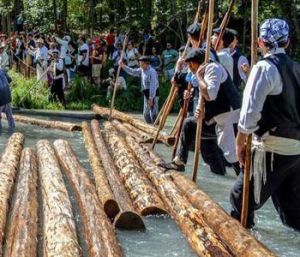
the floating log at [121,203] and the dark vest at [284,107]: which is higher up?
the dark vest at [284,107]

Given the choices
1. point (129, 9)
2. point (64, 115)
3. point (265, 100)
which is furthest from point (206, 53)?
point (129, 9)

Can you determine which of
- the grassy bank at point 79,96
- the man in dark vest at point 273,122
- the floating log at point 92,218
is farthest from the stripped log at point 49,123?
the man in dark vest at point 273,122

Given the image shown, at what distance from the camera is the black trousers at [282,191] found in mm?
5652

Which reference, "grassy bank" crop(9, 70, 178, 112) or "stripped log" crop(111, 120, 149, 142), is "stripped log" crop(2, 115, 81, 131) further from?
"grassy bank" crop(9, 70, 178, 112)

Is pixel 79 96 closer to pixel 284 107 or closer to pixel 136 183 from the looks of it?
pixel 136 183

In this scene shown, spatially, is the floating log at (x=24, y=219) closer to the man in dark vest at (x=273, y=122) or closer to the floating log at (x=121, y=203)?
the floating log at (x=121, y=203)

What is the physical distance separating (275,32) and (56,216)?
8.76 ft

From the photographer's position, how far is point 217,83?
736 cm

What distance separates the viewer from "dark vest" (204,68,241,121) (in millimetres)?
7598

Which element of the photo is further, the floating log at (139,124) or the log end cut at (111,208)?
the floating log at (139,124)

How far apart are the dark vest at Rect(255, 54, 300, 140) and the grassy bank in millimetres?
14348

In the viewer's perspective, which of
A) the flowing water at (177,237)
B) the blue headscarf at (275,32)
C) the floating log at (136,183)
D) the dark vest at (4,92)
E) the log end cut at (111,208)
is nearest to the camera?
the blue headscarf at (275,32)

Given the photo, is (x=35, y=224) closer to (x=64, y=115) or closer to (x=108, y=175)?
(x=108, y=175)

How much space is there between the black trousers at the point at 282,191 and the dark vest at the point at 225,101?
6.14ft
